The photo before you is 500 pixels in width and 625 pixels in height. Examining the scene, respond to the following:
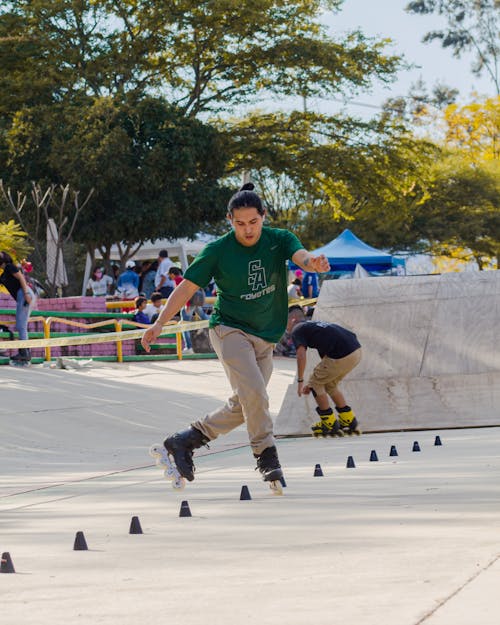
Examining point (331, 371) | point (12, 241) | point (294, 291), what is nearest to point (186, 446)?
point (331, 371)

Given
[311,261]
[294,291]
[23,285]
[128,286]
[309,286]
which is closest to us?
[311,261]

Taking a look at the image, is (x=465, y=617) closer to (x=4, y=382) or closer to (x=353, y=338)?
(x=353, y=338)

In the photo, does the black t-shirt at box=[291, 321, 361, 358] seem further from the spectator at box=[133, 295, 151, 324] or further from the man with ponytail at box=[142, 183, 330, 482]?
the spectator at box=[133, 295, 151, 324]

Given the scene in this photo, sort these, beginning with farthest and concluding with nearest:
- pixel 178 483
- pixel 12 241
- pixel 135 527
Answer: pixel 12 241 → pixel 178 483 → pixel 135 527

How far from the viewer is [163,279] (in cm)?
2383

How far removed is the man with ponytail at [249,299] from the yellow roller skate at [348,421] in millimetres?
4480

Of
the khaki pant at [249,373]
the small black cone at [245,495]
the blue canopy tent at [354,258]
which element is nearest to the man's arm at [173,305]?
the khaki pant at [249,373]

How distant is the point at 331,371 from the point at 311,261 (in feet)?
16.1

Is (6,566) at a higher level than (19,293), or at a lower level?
lower

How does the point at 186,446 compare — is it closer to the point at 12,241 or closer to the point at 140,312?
the point at 12,241

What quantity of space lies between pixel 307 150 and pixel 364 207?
→ 34.7 feet

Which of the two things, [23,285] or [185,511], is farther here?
[23,285]

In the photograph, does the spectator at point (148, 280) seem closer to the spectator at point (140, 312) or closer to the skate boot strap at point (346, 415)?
the spectator at point (140, 312)

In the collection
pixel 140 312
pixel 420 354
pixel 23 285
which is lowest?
pixel 420 354
